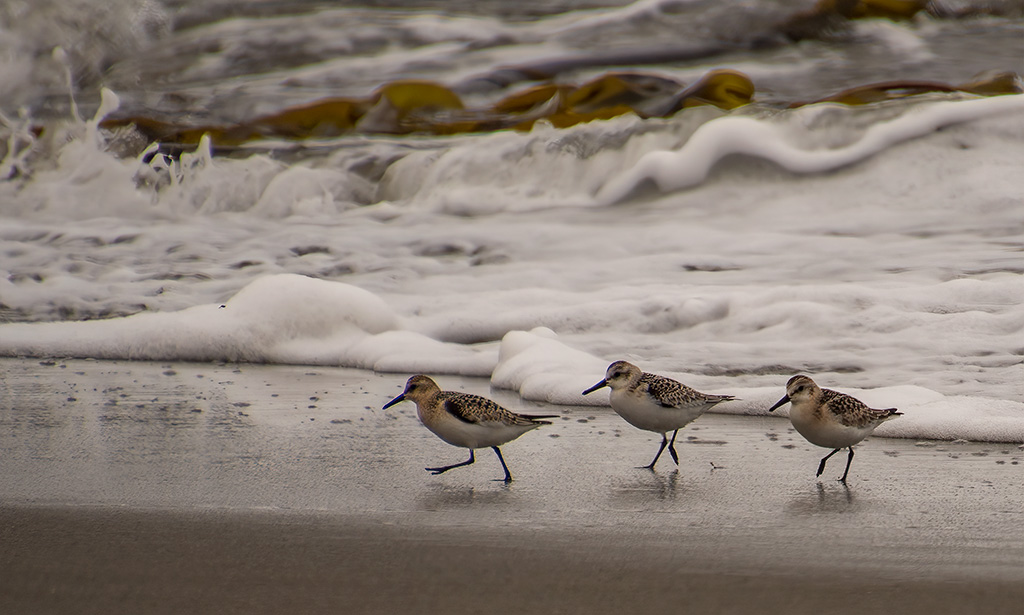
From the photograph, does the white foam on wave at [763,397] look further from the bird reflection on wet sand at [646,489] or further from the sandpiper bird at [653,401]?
the bird reflection on wet sand at [646,489]

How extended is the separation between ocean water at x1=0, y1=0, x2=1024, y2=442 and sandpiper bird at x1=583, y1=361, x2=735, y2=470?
3.23ft

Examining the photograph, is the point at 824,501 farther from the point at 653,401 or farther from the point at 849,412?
Result: the point at 653,401

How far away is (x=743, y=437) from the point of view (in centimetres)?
469

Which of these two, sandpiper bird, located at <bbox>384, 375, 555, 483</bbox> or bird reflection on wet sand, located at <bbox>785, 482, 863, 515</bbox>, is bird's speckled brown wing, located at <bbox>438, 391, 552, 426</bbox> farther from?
bird reflection on wet sand, located at <bbox>785, 482, 863, 515</bbox>

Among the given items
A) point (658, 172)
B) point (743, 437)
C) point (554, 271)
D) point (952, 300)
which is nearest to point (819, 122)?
point (658, 172)

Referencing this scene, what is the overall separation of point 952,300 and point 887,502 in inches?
139

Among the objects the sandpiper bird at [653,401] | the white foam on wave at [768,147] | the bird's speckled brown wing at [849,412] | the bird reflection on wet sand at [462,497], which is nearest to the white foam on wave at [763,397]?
the bird's speckled brown wing at [849,412]

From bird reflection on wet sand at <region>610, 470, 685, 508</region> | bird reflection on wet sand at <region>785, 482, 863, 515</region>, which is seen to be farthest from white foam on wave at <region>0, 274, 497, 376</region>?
bird reflection on wet sand at <region>785, 482, 863, 515</region>

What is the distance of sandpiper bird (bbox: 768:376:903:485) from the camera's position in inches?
155

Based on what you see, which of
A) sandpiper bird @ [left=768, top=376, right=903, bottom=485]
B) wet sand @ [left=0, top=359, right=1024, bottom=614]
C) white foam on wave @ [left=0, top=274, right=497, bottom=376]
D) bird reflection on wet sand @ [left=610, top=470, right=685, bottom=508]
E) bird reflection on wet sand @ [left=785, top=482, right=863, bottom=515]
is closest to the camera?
wet sand @ [left=0, top=359, right=1024, bottom=614]

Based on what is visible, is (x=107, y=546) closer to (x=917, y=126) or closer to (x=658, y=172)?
(x=658, y=172)

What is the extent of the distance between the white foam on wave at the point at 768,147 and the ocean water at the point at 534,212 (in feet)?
0.09

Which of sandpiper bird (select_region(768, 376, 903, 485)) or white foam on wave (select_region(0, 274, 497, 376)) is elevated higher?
sandpiper bird (select_region(768, 376, 903, 485))

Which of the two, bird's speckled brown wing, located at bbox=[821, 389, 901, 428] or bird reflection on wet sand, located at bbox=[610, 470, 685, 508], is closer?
bird reflection on wet sand, located at bbox=[610, 470, 685, 508]
